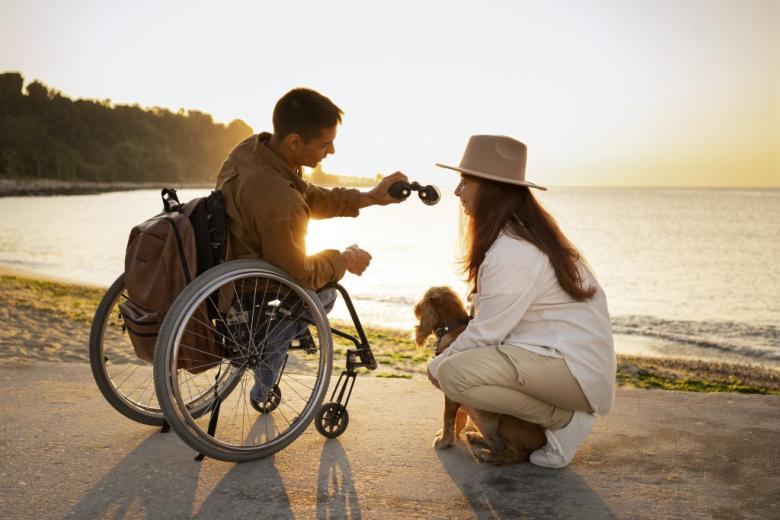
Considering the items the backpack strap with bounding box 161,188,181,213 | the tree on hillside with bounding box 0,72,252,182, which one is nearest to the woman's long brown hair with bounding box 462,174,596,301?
the backpack strap with bounding box 161,188,181,213

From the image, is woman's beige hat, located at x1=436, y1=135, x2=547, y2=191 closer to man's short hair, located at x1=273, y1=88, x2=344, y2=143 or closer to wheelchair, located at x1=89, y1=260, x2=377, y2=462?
man's short hair, located at x1=273, y1=88, x2=344, y2=143

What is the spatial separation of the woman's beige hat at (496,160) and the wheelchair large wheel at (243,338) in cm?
102

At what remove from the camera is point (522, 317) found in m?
3.08

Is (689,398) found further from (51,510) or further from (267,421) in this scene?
(51,510)

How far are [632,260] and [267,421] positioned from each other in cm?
3213

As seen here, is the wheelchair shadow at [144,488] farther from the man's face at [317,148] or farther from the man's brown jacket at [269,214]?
the man's face at [317,148]

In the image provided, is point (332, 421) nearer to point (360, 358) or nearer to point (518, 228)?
point (360, 358)

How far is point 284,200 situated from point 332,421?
126 centimetres

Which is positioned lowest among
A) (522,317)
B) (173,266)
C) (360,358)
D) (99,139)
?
(360,358)

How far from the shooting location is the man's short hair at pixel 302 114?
131 inches

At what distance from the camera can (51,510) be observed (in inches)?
106

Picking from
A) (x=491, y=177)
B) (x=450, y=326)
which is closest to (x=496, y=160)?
(x=491, y=177)

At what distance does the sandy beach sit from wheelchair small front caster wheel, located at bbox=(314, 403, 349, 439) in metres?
2.42

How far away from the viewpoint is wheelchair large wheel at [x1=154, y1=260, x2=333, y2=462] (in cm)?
282
